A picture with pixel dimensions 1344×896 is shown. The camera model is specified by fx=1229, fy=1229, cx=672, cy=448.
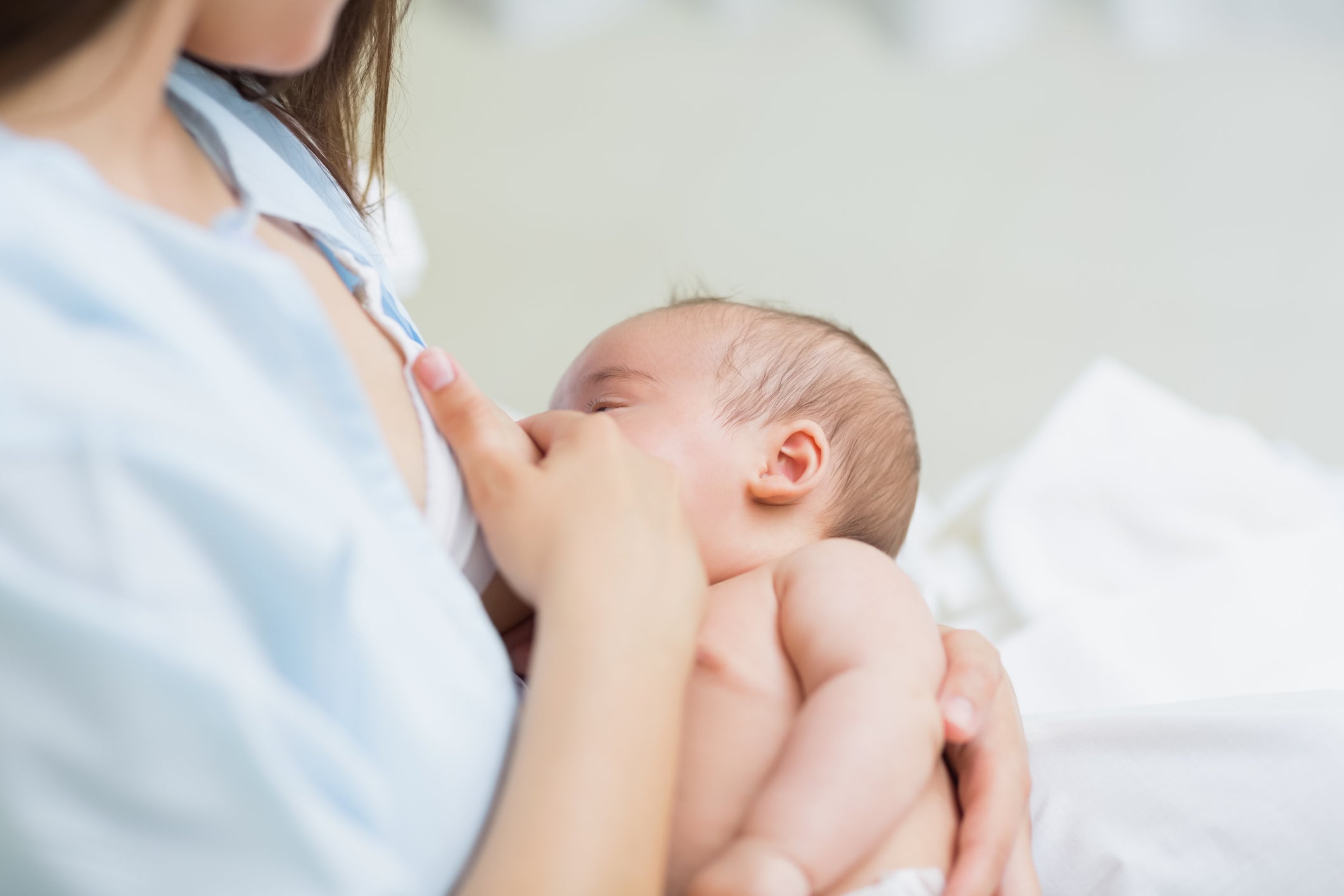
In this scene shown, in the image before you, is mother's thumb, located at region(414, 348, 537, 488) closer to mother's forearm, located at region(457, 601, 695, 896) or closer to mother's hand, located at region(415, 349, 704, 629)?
mother's hand, located at region(415, 349, 704, 629)

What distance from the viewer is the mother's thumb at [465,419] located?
2.38 ft

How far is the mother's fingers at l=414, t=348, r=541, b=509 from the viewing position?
72cm

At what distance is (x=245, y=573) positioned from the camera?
53 cm

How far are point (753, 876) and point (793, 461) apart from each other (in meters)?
0.40

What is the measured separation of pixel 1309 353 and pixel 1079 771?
1572 mm

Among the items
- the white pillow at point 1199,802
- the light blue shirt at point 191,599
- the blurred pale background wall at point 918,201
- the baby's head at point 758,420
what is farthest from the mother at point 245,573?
the blurred pale background wall at point 918,201

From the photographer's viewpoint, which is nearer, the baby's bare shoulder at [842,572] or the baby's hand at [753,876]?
the baby's hand at [753,876]

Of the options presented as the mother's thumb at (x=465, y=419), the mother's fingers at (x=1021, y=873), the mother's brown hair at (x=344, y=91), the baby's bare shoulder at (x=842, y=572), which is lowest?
the mother's fingers at (x=1021, y=873)

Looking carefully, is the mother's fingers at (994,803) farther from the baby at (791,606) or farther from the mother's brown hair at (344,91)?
the mother's brown hair at (344,91)

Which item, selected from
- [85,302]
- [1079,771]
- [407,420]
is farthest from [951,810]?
[85,302]

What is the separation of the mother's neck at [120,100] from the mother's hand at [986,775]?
1.75 feet

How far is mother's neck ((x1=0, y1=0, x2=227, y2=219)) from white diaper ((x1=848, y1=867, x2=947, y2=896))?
1.73ft

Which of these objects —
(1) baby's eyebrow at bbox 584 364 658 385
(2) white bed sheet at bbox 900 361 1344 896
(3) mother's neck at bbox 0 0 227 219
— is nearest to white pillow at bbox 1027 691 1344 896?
(2) white bed sheet at bbox 900 361 1344 896

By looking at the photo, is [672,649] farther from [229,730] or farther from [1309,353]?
[1309,353]
